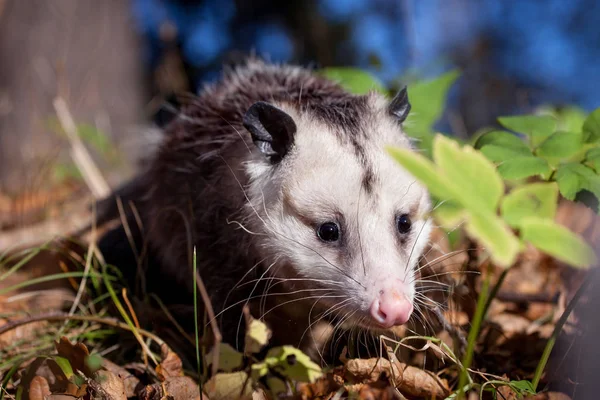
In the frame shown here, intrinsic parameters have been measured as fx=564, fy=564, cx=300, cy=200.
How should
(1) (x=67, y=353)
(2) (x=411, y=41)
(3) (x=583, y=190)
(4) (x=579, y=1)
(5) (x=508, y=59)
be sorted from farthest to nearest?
(5) (x=508, y=59), (4) (x=579, y=1), (2) (x=411, y=41), (1) (x=67, y=353), (3) (x=583, y=190)

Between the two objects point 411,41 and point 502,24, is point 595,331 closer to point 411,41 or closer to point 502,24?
point 411,41

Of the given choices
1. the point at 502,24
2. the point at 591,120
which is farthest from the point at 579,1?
the point at 591,120

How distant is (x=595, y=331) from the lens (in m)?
1.35

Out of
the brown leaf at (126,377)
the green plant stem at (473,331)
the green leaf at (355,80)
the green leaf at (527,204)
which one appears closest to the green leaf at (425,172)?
the green leaf at (527,204)

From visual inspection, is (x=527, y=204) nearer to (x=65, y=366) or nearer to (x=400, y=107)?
(x=400, y=107)

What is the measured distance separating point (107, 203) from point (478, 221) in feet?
7.80

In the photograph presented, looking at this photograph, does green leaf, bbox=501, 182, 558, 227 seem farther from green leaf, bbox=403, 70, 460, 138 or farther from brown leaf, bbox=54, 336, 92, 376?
brown leaf, bbox=54, 336, 92, 376

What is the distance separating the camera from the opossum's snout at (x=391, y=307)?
→ 1430 millimetres

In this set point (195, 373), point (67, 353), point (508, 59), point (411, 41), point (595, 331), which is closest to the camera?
point (595, 331)

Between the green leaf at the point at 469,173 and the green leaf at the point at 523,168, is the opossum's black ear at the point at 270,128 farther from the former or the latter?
the green leaf at the point at 469,173

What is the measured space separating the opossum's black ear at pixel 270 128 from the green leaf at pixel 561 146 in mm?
751

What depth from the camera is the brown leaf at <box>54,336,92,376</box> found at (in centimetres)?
157

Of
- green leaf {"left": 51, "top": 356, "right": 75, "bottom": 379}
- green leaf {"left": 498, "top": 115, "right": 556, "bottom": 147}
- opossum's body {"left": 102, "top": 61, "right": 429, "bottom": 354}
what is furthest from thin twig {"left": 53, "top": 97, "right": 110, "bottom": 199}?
green leaf {"left": 498, "top": 115, "right": 556, "bottom": 147}

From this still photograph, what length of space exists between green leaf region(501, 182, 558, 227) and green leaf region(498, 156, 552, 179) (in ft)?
0.51
